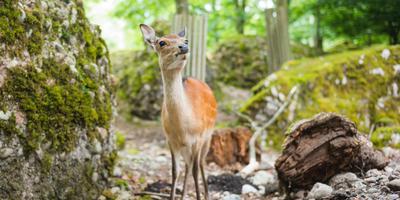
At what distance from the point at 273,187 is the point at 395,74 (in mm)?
4763

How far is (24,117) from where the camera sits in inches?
145

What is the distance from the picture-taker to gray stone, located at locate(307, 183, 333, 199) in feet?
12.5

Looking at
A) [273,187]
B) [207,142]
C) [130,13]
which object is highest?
[130,13]

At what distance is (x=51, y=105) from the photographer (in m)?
3.95

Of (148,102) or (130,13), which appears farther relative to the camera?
(130,13)

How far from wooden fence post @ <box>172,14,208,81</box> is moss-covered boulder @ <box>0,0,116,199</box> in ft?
11.3

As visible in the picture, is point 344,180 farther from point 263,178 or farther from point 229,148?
point 229,148

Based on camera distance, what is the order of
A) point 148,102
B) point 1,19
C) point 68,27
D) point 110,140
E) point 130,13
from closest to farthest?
point 1,19, point 68,27, point 110,140, point 148,102, point 130,13

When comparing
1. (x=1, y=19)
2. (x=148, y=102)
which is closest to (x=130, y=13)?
(x=148, y=102)

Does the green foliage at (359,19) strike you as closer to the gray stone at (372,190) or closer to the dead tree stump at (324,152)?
the dead tree stump at (324,152)

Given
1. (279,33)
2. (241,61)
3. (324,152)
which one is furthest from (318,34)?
(324,152)

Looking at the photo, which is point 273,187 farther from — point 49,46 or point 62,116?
point 49,46

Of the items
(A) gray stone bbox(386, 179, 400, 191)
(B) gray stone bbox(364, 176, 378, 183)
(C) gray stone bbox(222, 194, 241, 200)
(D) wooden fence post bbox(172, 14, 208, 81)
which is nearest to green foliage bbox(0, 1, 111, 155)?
(C) gray stone bbox(222, 194, 241, 200)

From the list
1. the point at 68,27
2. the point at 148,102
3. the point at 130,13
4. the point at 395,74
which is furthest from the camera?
the point at 130,13
